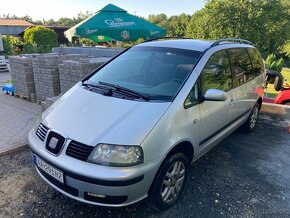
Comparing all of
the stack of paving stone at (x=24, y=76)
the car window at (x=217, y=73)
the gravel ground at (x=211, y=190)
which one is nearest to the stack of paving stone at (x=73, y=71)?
the stack of paving stone at (x=24, y=76)

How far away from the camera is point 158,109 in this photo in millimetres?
2666

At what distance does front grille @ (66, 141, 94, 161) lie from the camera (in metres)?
2.38

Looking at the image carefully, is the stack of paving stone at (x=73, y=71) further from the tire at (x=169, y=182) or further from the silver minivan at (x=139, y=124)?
the tire at (x=169, y=182)

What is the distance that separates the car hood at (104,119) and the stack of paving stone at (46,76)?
147 inches

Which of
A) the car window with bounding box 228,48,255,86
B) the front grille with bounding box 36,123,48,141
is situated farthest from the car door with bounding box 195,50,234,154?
the front grille with bounding box 36,123,48,141

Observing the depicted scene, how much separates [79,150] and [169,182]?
1.05m

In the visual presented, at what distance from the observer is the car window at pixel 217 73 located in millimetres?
3328

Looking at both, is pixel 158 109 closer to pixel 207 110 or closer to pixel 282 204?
pixel 207 110

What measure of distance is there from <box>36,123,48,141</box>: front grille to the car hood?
0.06 m

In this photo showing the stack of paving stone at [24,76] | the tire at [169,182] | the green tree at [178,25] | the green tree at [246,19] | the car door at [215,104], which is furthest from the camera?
the green tree at [178,25]

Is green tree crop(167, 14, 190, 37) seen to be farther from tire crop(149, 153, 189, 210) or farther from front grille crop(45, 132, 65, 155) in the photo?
front grille crop(45, 132, 65, 155)

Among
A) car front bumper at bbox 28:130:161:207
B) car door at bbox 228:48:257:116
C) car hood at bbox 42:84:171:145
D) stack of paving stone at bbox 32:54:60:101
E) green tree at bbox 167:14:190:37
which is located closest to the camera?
car front bumper at bbox 28:130:161:207

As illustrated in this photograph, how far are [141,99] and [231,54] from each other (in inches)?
76.6

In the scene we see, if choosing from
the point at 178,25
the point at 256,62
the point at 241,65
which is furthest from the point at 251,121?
the point at 178,25
